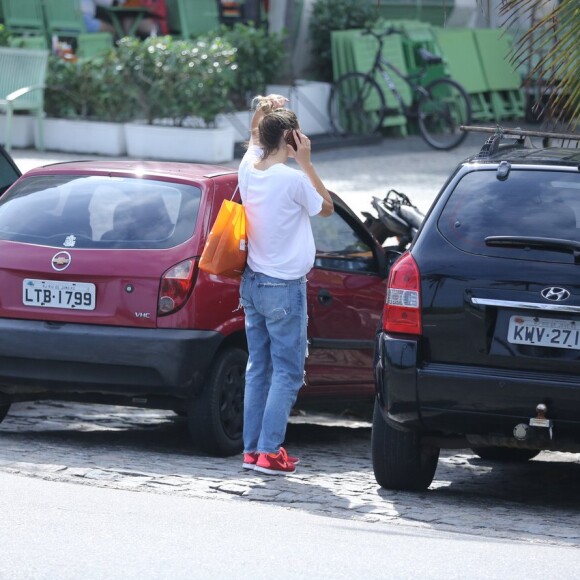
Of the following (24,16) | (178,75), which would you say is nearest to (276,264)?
(178,75)

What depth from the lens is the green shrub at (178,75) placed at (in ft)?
56.7

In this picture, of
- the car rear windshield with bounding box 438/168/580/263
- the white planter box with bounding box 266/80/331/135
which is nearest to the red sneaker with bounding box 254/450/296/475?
the car rear windshield with bounding box 438/168/580/263

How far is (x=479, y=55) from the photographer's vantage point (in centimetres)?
2364

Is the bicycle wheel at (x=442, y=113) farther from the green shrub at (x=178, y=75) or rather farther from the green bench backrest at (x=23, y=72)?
the green bench backrest at (x=23, y=72)

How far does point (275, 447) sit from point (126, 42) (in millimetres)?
11334

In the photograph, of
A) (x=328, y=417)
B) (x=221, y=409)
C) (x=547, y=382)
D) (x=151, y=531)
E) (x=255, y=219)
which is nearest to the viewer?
(x=151, y=531)

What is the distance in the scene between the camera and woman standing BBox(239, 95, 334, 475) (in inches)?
281

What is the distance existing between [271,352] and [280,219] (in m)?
0.68

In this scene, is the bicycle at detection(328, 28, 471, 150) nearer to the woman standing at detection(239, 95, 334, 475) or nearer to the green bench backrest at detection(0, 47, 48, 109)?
the green bench backrest at detection(0, 47, 48, 109)

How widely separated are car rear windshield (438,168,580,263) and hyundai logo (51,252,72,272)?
6.79ft

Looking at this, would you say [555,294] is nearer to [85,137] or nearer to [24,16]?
[85,137]

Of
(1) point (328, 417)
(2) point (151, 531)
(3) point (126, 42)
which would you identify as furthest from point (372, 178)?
(2) point (151, 531)

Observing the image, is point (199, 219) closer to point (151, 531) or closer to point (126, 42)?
point (151, 531)

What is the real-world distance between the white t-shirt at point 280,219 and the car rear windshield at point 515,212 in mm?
817
